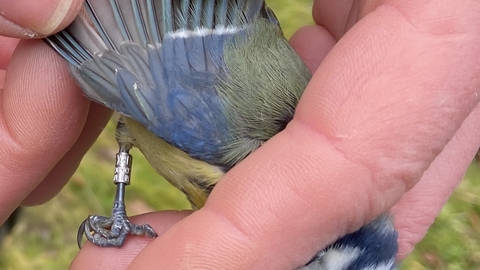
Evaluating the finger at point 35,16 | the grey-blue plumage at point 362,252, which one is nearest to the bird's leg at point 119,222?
the finger at point 35,16

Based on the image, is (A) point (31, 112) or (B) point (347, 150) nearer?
(B) point (347, 150)

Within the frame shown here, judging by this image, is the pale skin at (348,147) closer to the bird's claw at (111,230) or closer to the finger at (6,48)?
the bird's claw at (111,230)

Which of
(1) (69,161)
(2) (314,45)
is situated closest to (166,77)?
(2) (314,45)

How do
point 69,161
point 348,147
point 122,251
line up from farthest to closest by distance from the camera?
point 69,161 → point 122,251 → point 348,147

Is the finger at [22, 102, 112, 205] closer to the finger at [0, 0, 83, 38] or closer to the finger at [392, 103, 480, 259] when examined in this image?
the finger at [0, 0, 83, 38]

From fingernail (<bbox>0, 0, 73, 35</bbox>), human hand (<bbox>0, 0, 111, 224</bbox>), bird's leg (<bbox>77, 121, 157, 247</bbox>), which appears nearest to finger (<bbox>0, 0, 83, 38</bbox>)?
fingernail (<bbox>0, 0, 73, 35</bbox>)

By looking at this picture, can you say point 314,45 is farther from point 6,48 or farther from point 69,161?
point 6,48

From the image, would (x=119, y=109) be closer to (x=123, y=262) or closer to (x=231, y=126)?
(x=231, y=126)
